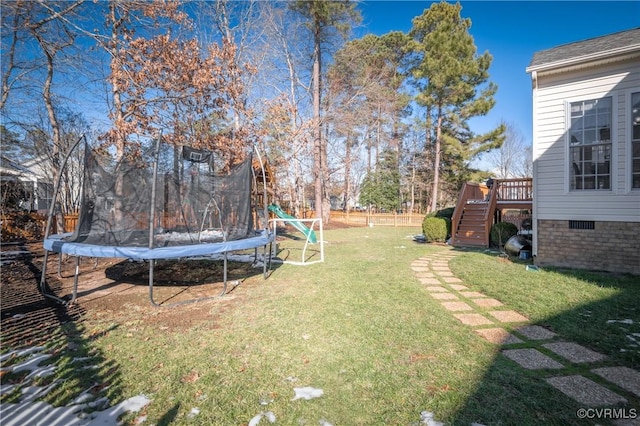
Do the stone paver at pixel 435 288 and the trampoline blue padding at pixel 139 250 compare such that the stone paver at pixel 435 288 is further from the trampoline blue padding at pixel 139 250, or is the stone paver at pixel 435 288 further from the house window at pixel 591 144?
the house window at pixel 591 144

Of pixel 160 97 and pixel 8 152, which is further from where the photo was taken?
pixel 8 152

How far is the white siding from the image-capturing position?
213 inches

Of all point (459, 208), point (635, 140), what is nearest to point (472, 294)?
point (635, 140)

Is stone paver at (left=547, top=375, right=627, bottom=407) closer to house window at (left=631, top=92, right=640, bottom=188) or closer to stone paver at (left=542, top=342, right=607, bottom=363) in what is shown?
stone paver at (left=542, top=342, right=607, bottom=363)

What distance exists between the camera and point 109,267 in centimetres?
671

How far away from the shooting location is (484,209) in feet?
34.7

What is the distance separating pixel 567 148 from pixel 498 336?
485cm

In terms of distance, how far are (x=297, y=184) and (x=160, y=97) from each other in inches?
386

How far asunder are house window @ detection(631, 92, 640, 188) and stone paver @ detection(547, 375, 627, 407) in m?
5.06

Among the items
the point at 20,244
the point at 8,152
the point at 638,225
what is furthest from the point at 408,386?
the point at 8,152

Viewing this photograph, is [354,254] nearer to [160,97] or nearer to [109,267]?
[109,267]

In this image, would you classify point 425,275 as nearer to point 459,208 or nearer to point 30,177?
point 459,208

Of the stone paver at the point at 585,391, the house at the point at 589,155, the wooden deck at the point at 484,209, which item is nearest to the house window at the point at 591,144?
the house at the point at 589,155

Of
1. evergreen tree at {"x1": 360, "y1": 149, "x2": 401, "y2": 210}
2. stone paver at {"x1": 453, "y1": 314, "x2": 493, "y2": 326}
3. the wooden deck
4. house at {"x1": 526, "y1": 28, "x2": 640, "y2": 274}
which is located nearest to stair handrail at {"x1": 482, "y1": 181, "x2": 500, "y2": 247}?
the wooden deck
